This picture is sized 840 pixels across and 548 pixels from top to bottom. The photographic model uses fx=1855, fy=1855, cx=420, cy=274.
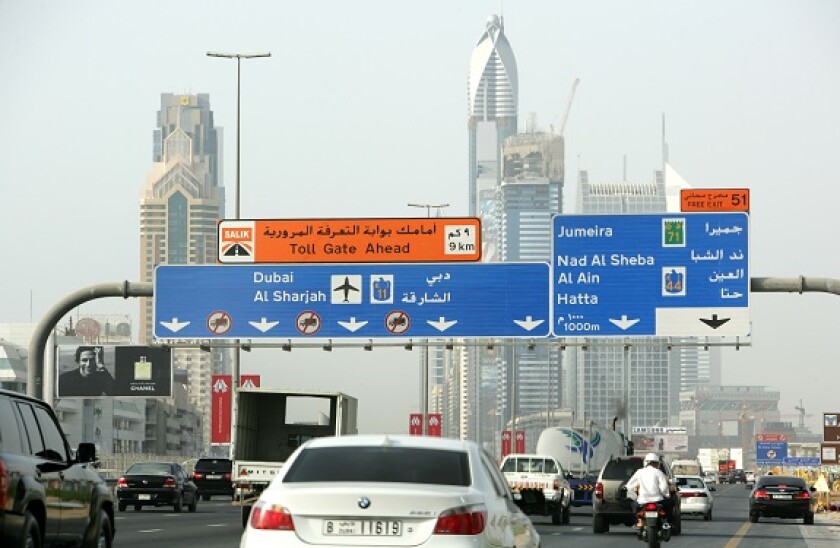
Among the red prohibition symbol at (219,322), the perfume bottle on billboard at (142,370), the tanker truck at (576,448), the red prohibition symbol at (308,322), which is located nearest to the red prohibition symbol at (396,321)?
the red prohibition symbol at (308,322)

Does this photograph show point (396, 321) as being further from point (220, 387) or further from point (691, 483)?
point (220, 387)

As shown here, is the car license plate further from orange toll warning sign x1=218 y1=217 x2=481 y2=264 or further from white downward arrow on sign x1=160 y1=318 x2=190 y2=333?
white downward arrow on sign x1=160 y1=318 x2=190 y2=333

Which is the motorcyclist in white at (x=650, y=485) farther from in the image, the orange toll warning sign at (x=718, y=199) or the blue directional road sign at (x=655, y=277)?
the orange toll warning sign at (x=718, y=199)

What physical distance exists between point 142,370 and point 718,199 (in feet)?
214

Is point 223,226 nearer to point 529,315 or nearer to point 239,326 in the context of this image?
point 239,326

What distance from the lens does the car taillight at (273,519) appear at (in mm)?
12914

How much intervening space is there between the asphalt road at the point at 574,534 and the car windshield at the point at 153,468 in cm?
231

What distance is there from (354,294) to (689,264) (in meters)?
7.86

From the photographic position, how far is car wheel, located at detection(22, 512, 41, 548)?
14.6 meters

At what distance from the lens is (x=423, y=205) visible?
89625mm

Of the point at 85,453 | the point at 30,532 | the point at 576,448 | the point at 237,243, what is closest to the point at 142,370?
the point at 576,448

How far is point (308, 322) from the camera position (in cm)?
4334

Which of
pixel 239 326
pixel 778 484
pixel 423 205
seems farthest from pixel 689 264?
pixel 423 205

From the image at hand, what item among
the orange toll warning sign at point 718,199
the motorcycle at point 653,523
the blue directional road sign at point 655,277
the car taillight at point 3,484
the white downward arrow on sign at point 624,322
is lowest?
the motorcycle at point 653,523
